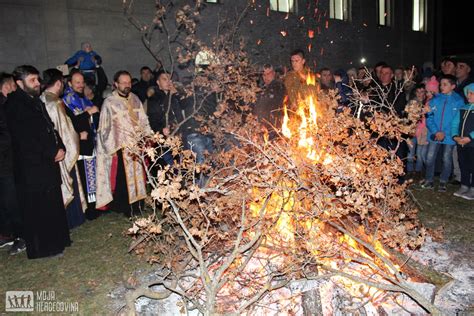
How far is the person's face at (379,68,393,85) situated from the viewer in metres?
7.28

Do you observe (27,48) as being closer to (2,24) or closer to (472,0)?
(2,24)

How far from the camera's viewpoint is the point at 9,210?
593 cm

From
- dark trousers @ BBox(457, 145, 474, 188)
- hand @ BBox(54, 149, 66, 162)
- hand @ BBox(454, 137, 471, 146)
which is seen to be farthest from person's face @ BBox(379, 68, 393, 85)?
hand @ BBox(54, 149, 66, 162)

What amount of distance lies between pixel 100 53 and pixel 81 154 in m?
6.36

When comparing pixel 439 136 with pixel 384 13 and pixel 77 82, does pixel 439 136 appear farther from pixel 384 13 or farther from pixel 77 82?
pixel 384 13

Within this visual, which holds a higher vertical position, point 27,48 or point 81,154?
point 27,48

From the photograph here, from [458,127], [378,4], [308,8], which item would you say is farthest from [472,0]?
[458,127]

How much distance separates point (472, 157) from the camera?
23.7ft

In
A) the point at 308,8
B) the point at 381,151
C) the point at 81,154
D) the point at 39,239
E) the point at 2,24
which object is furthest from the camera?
the point at 308,8

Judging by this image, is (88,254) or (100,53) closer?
(88,254)

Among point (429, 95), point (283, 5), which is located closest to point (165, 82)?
point (429, 95)

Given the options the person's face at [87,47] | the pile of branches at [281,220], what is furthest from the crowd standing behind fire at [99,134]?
the person's face at [87,47]

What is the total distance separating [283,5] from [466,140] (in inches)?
478

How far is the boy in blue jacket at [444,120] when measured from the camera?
24.6 ft
